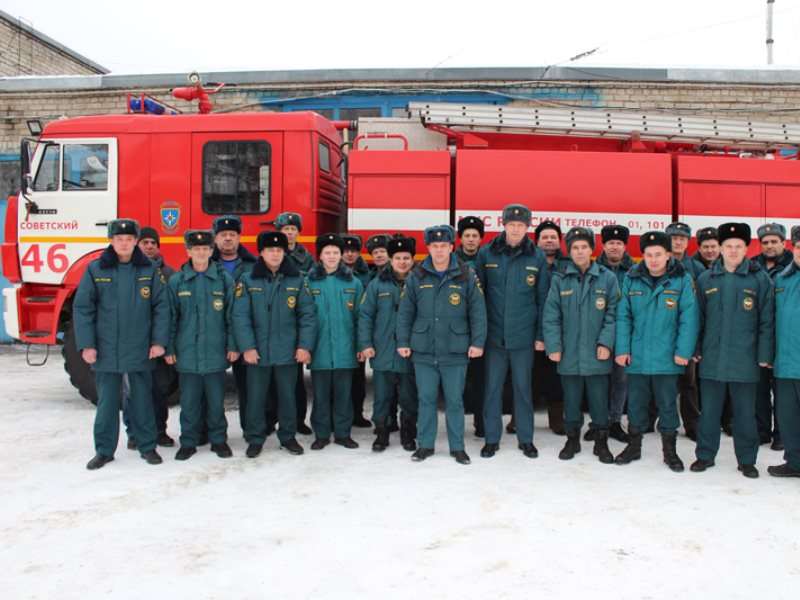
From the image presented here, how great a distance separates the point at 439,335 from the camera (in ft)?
15.4

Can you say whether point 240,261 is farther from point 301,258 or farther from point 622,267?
point 622,267

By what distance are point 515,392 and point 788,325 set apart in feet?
6.16

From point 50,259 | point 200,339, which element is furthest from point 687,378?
point 50,259

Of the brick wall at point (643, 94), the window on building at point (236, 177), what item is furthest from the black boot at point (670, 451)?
the brick wall at point (643, 94)

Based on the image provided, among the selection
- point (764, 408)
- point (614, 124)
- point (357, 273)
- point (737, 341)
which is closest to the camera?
point (737, 341)

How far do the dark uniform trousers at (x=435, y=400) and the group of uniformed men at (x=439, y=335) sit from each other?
0.05 feet

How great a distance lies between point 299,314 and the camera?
493 cm

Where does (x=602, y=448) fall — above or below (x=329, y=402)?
below

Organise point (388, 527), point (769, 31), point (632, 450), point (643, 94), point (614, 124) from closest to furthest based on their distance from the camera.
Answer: point (388, 527) → point (632, 450) → point (614, 124) → point (643, 94) → point (769, 31)

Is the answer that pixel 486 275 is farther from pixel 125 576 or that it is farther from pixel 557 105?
pixel 557 105

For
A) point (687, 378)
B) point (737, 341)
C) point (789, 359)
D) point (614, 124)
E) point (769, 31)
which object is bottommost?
point (687, 378)

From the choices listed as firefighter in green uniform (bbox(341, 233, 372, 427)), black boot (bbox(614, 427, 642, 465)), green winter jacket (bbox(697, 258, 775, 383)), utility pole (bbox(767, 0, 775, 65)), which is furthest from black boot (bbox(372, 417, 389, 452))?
utility pole (bbox(767, 0, 775, 65))

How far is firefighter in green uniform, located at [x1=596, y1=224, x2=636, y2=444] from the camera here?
17.8 feet

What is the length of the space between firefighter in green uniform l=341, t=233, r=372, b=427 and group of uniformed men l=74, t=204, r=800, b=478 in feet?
1.28
